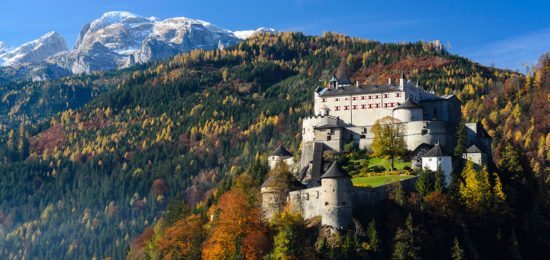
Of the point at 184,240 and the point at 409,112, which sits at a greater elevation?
the point at 409,112

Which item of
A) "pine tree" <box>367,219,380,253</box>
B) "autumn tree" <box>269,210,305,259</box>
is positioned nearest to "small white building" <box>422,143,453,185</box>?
"pine tree" <box>367,219,380,253</box>

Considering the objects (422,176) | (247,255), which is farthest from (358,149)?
(247,255)

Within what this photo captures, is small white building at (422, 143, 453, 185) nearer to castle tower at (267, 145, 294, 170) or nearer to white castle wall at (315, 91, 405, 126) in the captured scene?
white castle wall at (315, 91, 405, 126)

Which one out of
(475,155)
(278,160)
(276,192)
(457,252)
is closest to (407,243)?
(457,252)

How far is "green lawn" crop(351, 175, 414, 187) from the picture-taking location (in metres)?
101

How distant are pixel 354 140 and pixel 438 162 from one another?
18069 millimetres

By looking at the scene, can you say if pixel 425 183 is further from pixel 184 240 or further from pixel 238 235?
pixel 184 240

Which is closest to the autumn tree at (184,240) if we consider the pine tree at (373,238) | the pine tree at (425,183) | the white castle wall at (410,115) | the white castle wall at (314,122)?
the white castle wall at (314,122)

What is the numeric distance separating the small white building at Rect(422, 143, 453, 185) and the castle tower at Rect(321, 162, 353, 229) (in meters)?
13.6

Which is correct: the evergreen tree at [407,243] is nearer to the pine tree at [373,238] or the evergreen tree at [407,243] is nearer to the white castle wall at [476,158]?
the pine tree at [373,238]

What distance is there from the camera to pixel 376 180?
104 metres

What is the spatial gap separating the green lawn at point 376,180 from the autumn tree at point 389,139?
531cm

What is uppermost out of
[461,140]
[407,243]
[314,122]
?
[314,122]

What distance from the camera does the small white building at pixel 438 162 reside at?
102688 millimetres
